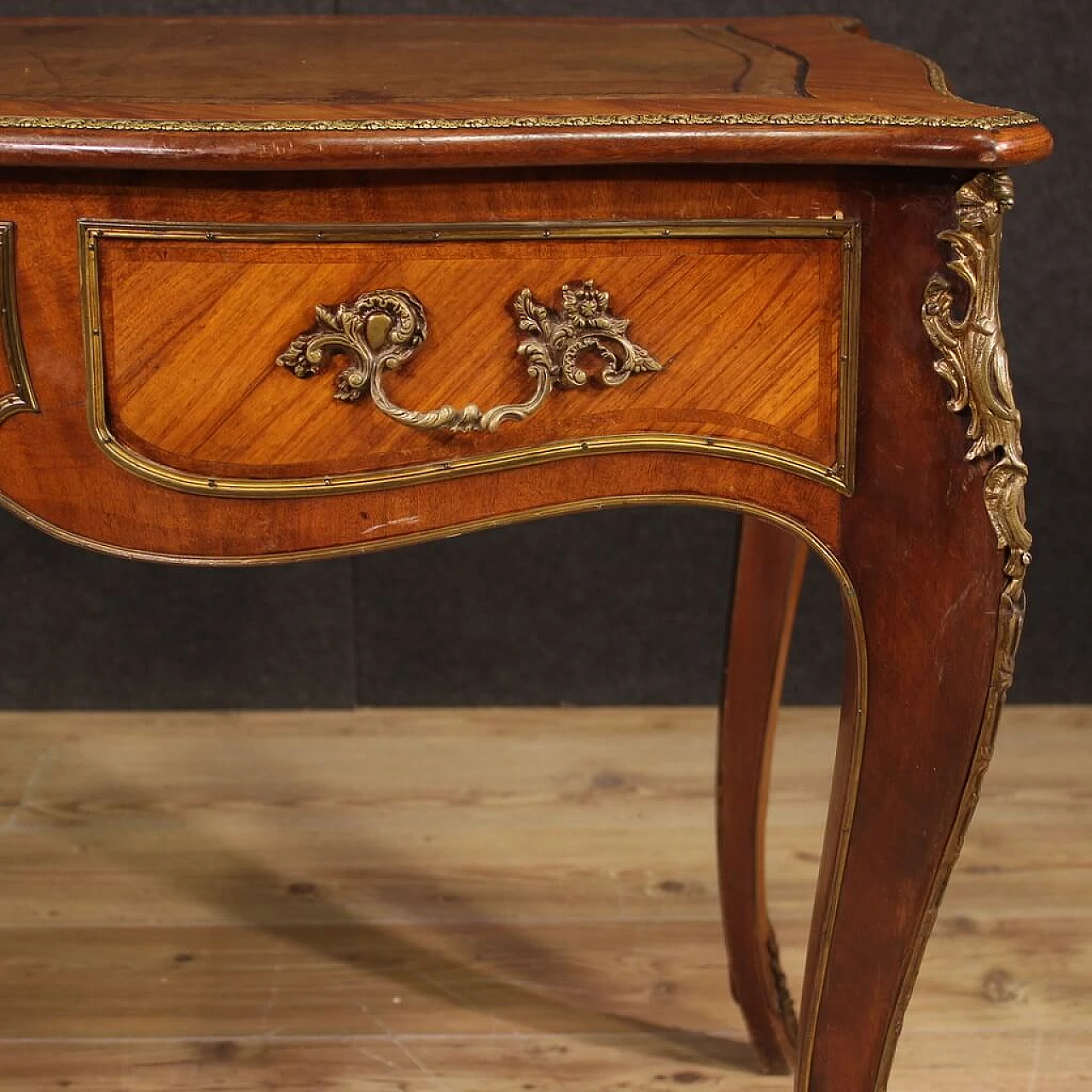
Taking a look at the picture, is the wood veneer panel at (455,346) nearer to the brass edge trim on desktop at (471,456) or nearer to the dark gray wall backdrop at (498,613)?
the brass edge trim on desktop at (471,456)

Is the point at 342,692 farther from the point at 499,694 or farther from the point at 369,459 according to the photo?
the point at 369,459

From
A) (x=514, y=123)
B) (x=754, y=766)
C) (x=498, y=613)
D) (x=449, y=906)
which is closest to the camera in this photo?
(x=514, y=123)

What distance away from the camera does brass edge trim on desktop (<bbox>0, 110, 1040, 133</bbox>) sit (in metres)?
0.62

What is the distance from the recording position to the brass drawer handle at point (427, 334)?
2.17 feet

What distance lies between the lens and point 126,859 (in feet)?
4.71

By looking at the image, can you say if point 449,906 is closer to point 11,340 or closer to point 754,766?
point 754,766

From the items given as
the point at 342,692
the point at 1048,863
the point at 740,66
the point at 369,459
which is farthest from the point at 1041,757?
the point at 369,459

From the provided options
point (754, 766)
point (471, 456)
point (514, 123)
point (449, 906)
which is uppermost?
point (514, 123)

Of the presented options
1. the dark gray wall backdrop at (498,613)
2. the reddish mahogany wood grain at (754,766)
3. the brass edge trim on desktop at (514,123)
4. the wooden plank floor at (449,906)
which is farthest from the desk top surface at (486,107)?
the dark gray wall backdrop at (498,613)

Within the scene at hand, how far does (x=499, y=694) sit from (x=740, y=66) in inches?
41.0

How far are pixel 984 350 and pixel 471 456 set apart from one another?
0.22 metres

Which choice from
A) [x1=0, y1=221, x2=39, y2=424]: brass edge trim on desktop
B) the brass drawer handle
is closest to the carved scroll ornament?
the brass drawer handle

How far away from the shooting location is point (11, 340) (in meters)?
0.66

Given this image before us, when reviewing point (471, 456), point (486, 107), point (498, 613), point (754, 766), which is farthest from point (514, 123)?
point (498, 613)
